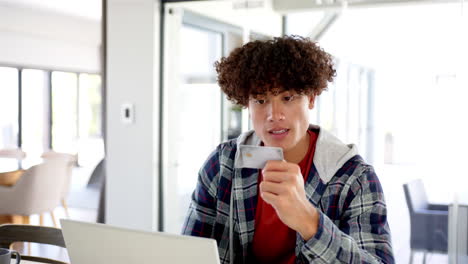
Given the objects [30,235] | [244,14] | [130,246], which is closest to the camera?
[130,246]

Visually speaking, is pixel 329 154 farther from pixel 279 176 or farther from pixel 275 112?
pixel 279 176

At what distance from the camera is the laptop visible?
37.6 inches

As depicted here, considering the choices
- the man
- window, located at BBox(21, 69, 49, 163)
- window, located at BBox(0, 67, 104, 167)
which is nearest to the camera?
the man

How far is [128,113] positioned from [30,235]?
2013 millimetres

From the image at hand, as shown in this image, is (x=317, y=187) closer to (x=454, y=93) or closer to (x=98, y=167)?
(x=454, y=93)

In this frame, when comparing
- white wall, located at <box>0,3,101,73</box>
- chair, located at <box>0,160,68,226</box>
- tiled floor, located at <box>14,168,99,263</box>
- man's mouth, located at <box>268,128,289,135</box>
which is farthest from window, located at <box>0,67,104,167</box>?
man's mouth, located at <box>268,128,289,135</box>

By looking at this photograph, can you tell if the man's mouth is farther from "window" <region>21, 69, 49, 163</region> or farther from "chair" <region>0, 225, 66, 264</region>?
"window" <region>21, 69, 49, 163</region>

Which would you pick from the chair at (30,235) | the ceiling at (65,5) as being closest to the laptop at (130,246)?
the chair at (30,235)

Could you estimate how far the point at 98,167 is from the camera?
6.40 metres

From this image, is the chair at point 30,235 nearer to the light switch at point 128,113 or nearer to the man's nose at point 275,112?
the man's nose at point 275,112

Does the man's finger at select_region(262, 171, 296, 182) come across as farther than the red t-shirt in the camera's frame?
No

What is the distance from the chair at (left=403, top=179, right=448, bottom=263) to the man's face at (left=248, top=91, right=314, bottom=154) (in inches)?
83.7

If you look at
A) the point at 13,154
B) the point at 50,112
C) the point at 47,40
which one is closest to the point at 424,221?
the point at 13,154

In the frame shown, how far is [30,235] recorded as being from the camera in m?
1.78
